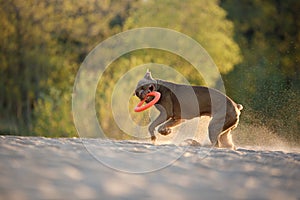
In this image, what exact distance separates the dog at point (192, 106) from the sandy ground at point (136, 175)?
6.99 ft

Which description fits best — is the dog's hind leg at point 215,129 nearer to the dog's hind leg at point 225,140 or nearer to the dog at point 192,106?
the dog at point 192,106

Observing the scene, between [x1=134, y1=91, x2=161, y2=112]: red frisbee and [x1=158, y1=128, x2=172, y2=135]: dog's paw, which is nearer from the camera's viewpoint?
[x1=134, y1=91, x2=161, y2=112]: red frisbee

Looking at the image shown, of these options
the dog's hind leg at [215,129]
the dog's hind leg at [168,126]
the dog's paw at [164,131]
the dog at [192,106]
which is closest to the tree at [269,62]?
the dog at [192,106]

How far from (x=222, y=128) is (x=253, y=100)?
8.76 meters

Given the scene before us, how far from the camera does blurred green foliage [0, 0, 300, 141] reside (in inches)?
624

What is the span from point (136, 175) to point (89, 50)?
15.3 meters

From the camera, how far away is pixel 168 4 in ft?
60.7

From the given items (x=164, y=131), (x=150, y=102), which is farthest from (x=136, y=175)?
(x=164, y=131)

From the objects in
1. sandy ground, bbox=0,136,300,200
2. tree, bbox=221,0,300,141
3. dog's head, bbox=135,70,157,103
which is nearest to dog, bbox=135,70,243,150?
dog's head, bbox=135,70,157,103

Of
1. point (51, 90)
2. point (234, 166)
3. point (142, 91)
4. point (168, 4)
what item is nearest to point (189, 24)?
point (168, 4)

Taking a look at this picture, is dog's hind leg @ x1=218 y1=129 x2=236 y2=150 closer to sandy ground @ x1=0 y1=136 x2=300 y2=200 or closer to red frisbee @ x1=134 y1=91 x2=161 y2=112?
red frisbee @ x1=134 y1=91 x2=161 y2=112

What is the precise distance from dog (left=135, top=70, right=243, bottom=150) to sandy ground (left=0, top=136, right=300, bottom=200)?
213 centimetres

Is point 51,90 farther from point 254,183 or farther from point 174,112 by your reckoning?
point 254,183

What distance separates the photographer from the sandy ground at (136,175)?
309 centimetres
